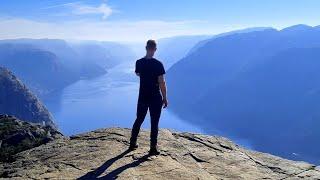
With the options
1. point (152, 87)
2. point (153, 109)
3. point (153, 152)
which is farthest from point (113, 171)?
point (152, 87)

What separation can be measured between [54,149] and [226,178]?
6.00 meters

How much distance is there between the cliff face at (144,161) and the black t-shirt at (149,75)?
2045 millimetres

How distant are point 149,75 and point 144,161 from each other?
265cm

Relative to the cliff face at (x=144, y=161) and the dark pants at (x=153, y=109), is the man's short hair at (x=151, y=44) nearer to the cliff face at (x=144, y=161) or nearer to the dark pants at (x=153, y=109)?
the dark pants at (x=153, y=109)

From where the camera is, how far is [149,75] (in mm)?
12914

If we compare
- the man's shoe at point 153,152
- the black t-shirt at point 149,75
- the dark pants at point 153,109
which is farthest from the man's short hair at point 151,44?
the man's shoe at point 153,152

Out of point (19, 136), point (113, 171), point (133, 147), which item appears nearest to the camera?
point (113, 171)

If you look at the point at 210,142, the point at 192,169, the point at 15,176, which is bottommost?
the point at 15,176

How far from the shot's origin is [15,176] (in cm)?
1168

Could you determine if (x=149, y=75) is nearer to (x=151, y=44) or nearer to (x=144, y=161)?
(x=151, y=44)

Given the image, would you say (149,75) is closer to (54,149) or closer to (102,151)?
(102,151)

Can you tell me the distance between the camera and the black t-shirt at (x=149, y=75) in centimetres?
1277

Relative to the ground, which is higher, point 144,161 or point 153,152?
point 153,152

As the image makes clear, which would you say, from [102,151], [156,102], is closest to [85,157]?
[102,151]
